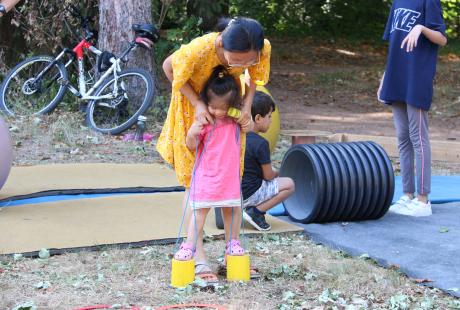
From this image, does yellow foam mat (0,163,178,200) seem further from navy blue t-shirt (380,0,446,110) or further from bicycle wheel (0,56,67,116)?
bicycle wheel (0,56,67,116)

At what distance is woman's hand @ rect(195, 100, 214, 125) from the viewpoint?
3975 mm

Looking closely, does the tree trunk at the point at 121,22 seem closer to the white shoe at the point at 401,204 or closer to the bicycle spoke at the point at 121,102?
the bicycle spoke at the point at 121,102

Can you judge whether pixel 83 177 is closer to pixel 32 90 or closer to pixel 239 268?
pixel 239 268

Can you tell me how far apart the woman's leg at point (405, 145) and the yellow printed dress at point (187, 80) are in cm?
202

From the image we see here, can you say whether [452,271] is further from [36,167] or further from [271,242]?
[36,167]

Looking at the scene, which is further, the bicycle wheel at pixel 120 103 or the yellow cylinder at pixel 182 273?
the bicycle wheel at pixel 120 103

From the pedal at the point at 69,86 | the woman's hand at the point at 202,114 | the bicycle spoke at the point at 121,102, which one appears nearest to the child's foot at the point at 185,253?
the woman's hand at the point at 202,114

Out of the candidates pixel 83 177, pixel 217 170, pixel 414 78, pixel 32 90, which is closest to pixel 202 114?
pixel 217 170

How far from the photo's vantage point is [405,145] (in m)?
5.93

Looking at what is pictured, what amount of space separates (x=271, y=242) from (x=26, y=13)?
24.0 feet

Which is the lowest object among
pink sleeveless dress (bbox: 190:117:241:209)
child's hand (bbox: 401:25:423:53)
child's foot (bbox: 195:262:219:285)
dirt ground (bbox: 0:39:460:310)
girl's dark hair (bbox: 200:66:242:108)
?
dirt ground (bbox: 0:39:460:310)

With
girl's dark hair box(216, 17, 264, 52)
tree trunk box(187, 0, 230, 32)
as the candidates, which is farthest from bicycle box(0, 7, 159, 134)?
girl's dark hair box(216, 17, 264, 52)

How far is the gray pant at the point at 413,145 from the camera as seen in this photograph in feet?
18.7

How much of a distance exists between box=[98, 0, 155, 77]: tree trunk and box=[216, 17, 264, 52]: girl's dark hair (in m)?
6.11
